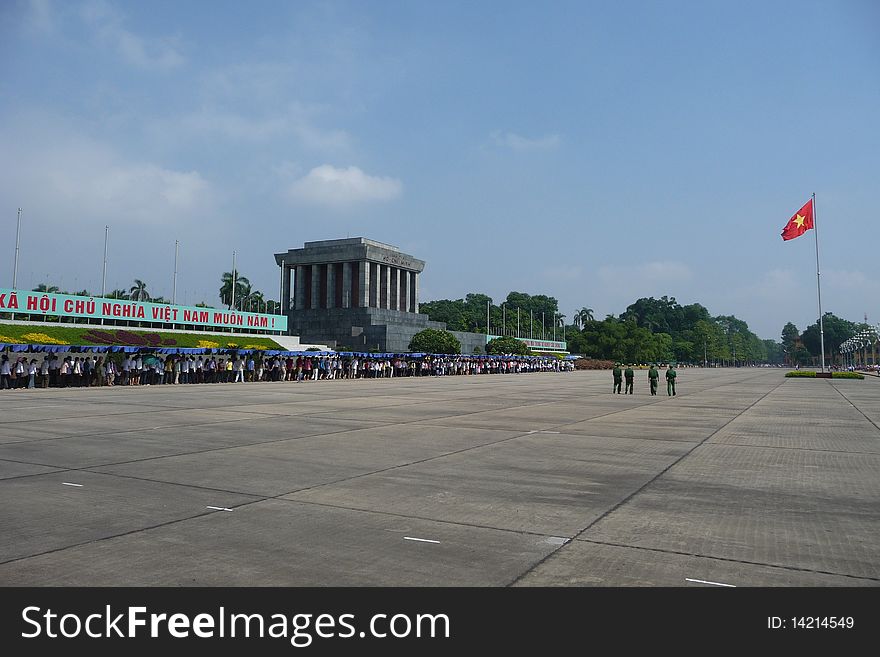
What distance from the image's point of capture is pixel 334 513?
7180mm

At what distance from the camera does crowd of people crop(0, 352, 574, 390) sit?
31.5m

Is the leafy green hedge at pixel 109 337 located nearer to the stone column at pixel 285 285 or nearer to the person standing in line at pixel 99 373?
the person standing in line at pixel 99 373

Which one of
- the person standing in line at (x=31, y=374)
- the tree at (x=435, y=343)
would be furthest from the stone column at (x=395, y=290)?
the person standing in line at (x=31, y=374)

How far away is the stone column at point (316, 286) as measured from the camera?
348 feet

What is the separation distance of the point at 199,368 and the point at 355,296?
64127mm

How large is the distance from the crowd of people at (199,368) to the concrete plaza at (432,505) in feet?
56.9

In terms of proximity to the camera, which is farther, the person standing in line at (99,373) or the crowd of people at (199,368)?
the person standing in line at (99,373)

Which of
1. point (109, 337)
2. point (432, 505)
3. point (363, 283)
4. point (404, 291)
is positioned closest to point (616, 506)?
point (432, 505)

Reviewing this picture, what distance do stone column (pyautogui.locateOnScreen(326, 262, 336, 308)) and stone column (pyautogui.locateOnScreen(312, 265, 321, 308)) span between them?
7.39 ft

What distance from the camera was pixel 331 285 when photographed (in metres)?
106

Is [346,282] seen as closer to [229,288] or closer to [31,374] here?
[229,288]

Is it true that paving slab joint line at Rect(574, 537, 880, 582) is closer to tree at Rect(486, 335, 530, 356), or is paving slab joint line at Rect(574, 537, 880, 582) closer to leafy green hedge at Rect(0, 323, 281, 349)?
leafy green hedge at Rect(0, 323, 281, 349)

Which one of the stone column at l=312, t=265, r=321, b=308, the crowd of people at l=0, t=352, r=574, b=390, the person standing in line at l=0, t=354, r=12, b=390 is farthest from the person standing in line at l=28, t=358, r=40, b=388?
the stone column at l=312, t=265, r=321, b=308
